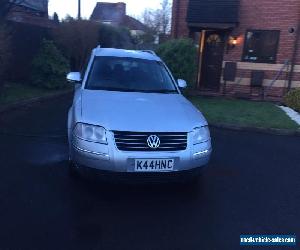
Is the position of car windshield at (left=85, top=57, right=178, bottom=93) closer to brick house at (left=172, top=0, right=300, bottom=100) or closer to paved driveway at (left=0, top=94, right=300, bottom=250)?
paved driveway at (left=0, top=94, right=300, bottom=250)

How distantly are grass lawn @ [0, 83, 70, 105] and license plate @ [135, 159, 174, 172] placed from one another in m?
6.97

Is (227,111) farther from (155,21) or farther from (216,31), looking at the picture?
(155,21)

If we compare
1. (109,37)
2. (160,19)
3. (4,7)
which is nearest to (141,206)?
(4,7)

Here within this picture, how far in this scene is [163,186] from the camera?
507 cm

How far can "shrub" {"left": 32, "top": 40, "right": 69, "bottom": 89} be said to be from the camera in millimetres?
14438

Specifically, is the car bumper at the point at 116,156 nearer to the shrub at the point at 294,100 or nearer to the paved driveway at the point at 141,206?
the paved driveway at the point at 141,206

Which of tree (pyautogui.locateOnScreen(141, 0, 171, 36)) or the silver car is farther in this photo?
tree (pyautogui.locateOnScreen(141, 0, 171, 36))

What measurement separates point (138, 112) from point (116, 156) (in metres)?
0.73

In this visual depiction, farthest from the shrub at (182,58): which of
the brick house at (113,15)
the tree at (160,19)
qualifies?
the brick house at (113,15)

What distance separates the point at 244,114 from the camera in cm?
1052

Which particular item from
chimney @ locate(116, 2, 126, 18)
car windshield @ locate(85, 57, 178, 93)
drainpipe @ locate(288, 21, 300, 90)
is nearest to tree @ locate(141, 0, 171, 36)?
chimney @ locate(116, 2, 126, 18)

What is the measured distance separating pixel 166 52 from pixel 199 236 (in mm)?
10270

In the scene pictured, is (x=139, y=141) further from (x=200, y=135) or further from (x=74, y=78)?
(x=74, y=78)

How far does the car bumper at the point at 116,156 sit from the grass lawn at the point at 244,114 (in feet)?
16.0
